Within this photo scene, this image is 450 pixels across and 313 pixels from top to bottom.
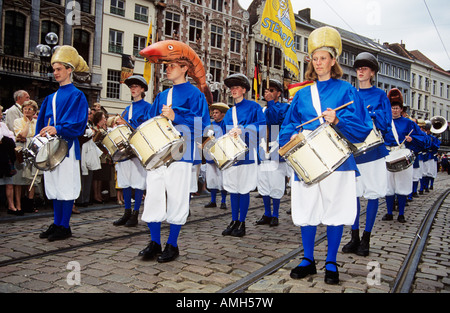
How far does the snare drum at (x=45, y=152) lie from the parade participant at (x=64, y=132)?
0.51ft

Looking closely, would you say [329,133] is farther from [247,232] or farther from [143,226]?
[143,226]

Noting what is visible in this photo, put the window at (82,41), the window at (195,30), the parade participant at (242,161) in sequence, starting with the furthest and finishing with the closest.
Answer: the window at (195,30) → the window at (82,41) → the parade participant at (242,161)

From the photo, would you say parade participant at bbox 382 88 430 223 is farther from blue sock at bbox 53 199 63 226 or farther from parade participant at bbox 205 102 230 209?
blue sock at bbox 53 199 63 226

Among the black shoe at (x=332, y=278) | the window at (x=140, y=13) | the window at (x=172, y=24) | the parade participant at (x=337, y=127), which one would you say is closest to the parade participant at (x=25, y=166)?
the parade participant at (x=337, y=127)

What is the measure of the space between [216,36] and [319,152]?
32603mm

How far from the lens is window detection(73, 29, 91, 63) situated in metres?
25.5

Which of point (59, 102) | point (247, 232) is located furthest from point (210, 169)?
point (59, 102)

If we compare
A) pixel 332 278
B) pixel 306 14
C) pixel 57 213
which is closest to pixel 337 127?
pixel 332 278

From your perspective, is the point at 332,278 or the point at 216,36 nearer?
the point at 332,278

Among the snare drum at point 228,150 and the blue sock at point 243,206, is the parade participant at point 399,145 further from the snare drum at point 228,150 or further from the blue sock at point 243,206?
the snare drum at point 228,150

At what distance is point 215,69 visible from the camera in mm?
33625

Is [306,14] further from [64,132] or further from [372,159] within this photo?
[64,132]

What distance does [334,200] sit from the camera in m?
3.36

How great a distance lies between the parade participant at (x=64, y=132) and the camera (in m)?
4.88
